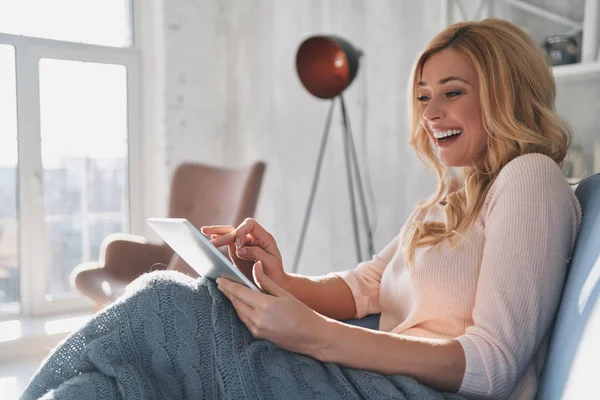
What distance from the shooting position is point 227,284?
43.5 inches

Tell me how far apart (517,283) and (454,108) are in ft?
1.58

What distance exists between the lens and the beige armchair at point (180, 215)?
2.65m

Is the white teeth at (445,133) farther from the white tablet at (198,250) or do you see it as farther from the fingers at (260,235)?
the white tablet at (198,250)

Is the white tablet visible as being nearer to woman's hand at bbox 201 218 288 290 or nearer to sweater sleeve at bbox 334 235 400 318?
woman's hand at bbox 201 218 288 290

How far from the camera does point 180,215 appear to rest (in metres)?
3.06

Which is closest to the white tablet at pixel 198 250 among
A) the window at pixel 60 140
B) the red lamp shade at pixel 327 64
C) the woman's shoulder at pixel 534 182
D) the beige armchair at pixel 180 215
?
the woman's shoulder at pixel 534 182

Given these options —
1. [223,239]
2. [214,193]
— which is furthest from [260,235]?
[214,193]

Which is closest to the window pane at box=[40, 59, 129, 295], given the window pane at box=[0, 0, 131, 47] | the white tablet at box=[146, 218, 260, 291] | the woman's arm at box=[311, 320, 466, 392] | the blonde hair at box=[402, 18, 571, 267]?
the window pane at box=[0, 0, 131, 47]

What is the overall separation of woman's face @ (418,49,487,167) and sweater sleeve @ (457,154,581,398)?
27 centimetres

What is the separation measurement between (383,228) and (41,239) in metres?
1.91

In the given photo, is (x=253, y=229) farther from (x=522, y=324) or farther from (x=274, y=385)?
(x=522, y=324)

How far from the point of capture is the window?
3.57m

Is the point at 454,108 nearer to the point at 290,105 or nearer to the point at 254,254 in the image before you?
the point at 254,254

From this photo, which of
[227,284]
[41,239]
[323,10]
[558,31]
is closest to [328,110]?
[323,10]
